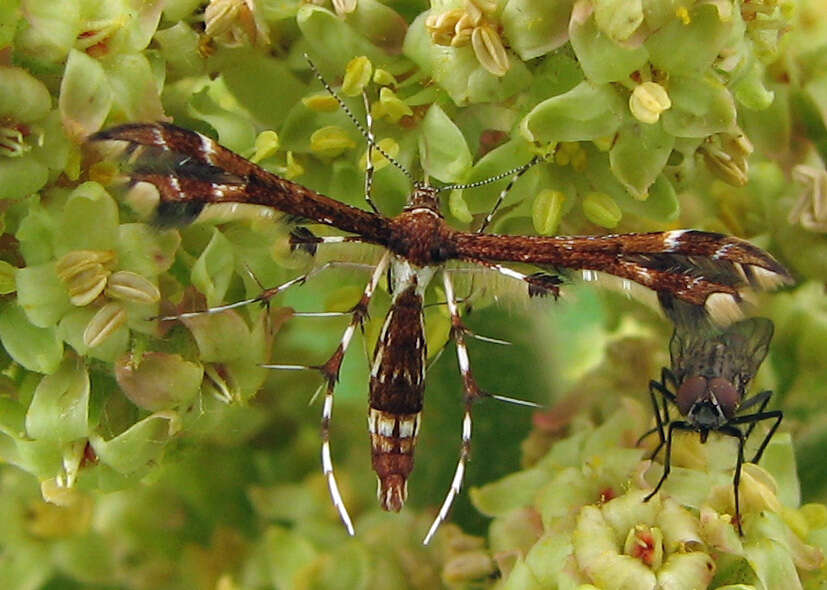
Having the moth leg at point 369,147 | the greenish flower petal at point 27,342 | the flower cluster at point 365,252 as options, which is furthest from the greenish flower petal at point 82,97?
the moth leg at point 369,147

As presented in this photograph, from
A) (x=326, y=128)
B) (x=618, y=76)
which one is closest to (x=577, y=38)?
(x=618, y=76)

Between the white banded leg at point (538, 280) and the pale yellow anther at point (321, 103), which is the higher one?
the pale yellow anther at point (321, 103)

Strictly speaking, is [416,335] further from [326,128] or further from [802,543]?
[802,543]

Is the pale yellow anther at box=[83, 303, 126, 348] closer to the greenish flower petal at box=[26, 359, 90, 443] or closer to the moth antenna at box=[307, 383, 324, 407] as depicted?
the greenish flower petal at box=[26, 359, 90, 443]

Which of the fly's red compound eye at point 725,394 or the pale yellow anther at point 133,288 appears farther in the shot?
the fly's red compound eye at point 725,394

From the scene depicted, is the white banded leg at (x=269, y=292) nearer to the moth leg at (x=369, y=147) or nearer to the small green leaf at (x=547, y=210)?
the moth leg at (x=369, y=147)

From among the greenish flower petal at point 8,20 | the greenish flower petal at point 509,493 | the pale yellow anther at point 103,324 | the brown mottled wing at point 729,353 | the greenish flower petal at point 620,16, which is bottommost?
the greenish flower petal at point 509,493
